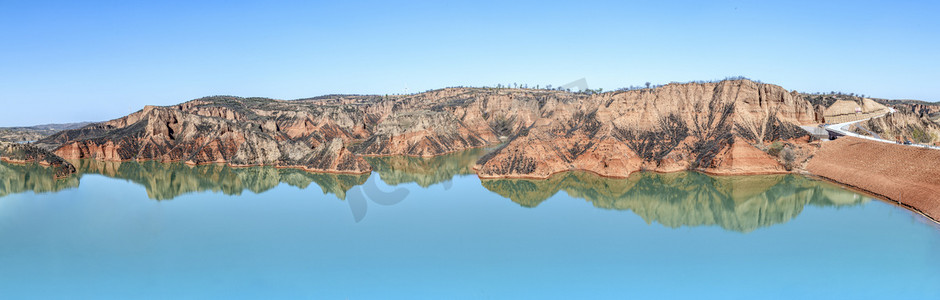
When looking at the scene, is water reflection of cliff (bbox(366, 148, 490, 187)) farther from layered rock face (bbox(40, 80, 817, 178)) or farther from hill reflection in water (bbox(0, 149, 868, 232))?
layered rock face (bbox(40, 80, 817, 178))

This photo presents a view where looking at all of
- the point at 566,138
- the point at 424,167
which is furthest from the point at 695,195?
the point at 424,167

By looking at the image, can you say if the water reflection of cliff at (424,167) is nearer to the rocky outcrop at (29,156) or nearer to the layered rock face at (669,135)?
the layered rock face at (669,135)

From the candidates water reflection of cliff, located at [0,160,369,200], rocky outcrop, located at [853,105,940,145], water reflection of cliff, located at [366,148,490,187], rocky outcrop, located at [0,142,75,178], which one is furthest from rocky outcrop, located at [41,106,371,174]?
rocky outcrop, located at [853,105,940,145]

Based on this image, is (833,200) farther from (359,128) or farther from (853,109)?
(359,128)

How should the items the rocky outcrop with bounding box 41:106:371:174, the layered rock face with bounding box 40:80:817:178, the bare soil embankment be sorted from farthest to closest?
the rocky outcrop with bounding box 41:106:371:174 → the layered rock face with bounding box 40:80:817:178 → the bare soil embankment

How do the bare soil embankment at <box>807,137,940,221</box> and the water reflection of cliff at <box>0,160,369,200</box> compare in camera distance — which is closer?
the bare soil embankment at <box>807,137,940,221</box>

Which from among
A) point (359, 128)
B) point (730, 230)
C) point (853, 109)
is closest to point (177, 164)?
point (359, 128)

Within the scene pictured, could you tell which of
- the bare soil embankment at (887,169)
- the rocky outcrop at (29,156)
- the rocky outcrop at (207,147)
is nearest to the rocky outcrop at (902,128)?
the bare soil embankment at (887,169)
